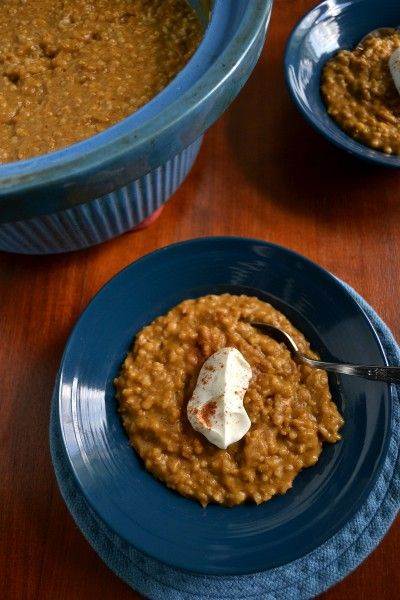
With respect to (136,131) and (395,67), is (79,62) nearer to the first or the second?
(136,131)

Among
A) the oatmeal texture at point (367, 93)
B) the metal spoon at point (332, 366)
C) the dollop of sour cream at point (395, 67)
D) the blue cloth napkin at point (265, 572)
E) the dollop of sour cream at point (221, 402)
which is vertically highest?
the dollop of sour cream at point (395, 67)

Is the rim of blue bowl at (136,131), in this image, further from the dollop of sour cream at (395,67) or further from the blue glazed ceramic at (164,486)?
the dollop of sour cream at (395,67)

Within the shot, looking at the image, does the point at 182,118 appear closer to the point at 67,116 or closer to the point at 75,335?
the point at 67,116

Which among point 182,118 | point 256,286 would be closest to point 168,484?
point 256,286

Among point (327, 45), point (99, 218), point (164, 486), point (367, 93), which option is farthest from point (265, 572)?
point (327, 45)

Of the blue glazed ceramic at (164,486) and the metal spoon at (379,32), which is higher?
the metal spoon at (379,32)

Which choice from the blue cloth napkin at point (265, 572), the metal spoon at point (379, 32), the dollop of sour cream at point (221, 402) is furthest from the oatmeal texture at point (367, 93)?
the blue cloth napkin at point (265, 572)
